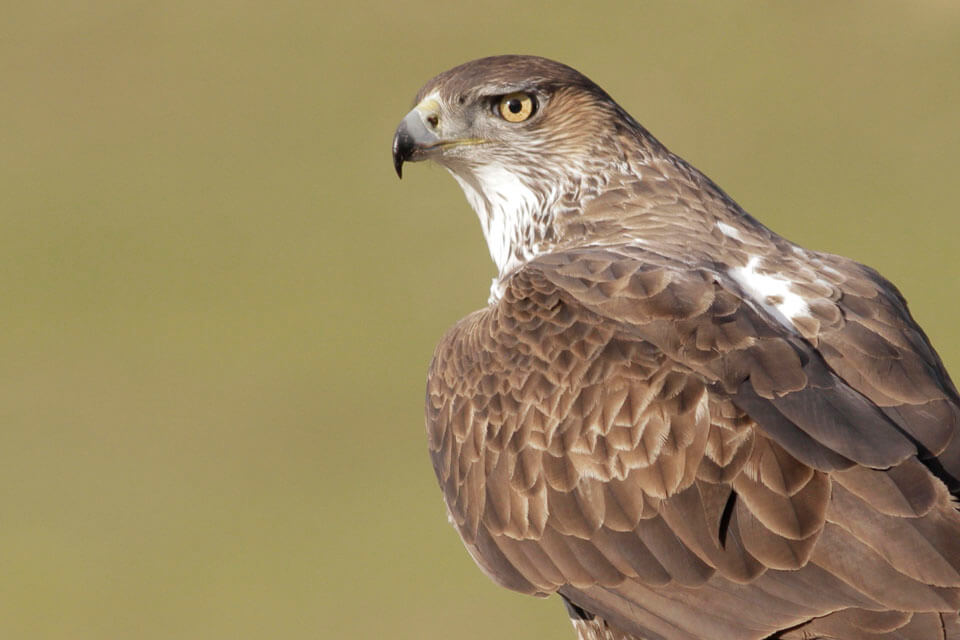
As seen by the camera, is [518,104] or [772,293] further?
[518,104]

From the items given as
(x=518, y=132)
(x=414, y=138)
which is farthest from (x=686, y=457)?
(x=414, y=138)

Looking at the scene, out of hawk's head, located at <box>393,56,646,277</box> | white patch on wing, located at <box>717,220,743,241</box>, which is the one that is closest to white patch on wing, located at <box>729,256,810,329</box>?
white patch on wing, located at <box>717,220,743,241</box>

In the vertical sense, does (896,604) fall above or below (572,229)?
below

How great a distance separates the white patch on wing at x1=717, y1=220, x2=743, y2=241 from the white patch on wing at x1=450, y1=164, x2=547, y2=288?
74 cm

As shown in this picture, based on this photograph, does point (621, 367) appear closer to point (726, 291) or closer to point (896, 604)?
point (726, 291)

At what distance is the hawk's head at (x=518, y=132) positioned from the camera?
19.2ft

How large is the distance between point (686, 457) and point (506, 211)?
6.31 ft

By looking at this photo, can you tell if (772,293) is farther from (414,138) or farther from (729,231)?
(414,138)

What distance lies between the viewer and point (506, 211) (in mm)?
5945

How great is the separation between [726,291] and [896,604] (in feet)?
4.02

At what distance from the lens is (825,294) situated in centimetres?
495

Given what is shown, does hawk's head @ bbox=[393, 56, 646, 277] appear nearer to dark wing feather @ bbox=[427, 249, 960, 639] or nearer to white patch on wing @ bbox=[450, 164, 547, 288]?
white patch on wing @ bbox=[450, 164, 547, 288]

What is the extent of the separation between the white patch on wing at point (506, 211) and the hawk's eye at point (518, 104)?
0.71ft

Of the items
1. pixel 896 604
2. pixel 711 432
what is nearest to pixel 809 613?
pixel 896 604
